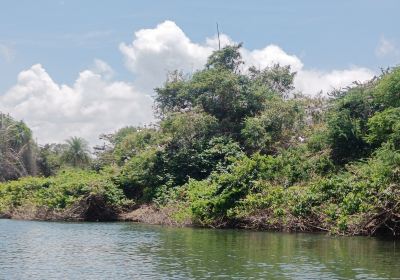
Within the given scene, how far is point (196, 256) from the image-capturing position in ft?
77.6

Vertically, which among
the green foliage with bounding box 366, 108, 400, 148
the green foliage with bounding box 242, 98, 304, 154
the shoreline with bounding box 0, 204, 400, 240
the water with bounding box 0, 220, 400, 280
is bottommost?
the water with bounding box 0, 220, 400, 280

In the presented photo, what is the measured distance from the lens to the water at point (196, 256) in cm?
1945

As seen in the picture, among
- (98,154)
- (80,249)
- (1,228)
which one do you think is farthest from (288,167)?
(98,154)

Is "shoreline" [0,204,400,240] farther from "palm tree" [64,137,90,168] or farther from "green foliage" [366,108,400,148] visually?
"palm tree" [64,137,90,168]

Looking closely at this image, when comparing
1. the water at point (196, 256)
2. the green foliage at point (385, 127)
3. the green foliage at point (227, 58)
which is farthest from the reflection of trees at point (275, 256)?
the green foliage at point (227, 58)

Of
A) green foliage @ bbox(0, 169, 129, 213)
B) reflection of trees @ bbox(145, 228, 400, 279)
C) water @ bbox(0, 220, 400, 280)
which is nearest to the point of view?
water @ bbox(0, 220, 400, 280)

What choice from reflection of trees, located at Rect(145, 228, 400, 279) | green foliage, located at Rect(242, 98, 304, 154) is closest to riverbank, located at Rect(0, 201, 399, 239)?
reflection of trees, located at Rect(145, 228, 400, 279)

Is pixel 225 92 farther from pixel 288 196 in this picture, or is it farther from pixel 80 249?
pixel 80 249

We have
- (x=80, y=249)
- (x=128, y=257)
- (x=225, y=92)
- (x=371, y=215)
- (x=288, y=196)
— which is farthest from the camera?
(x=225, y=92)

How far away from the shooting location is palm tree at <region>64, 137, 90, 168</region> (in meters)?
79.7

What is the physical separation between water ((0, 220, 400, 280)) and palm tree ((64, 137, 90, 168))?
44954 millimetres

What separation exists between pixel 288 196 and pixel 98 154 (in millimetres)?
36011

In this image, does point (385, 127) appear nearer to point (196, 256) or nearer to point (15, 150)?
point (196, 256)

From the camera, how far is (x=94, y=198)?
49406 millimetres
